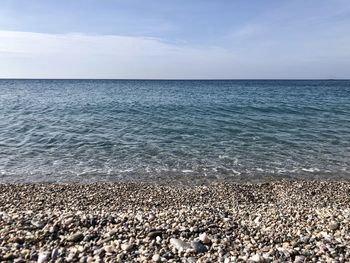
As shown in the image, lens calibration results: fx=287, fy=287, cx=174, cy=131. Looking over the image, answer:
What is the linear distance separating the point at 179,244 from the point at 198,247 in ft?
1.28

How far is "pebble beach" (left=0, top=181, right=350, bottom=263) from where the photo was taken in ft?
17.4

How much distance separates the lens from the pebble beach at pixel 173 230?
5312mm

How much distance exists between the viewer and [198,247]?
18.2ft

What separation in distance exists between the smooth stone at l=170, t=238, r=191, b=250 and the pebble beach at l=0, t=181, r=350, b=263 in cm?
2

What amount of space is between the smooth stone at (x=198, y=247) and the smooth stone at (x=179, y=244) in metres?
0.10

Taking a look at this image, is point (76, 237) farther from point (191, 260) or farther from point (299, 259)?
point (299, 259)

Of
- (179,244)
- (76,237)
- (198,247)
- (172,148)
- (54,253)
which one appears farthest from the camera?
(172,148)

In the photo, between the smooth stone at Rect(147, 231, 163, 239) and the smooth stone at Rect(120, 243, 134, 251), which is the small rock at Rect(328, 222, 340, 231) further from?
the smooth stone at Rect(120, 243, 134, 251)

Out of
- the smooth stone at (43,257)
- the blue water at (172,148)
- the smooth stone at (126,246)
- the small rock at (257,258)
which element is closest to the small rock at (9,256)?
the smooth stone at (43,257)

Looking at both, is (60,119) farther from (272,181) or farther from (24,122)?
(272,181)

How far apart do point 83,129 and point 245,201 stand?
15203 millimetres

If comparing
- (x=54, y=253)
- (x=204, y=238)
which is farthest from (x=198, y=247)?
(x=54, y=253)

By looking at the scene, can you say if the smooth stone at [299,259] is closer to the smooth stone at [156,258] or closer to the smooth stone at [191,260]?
the smooth stone at [191,260]

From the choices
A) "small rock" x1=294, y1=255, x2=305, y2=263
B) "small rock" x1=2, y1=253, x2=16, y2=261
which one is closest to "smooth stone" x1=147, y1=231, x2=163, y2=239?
"small rock" x1=2, y1=253, x2=16, y2=261
